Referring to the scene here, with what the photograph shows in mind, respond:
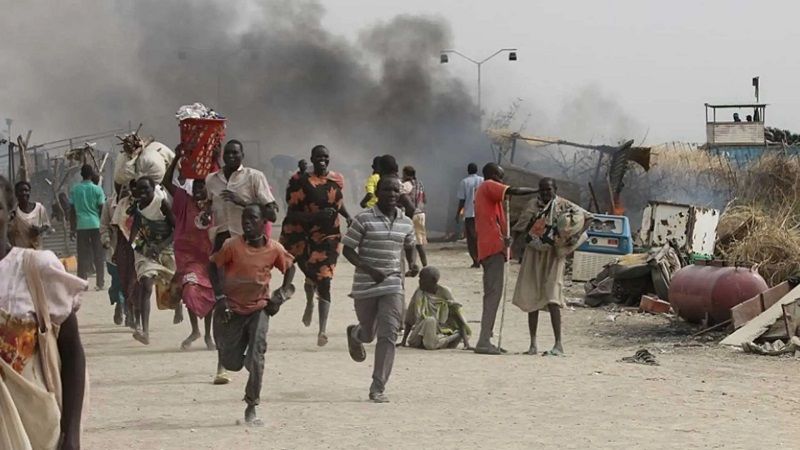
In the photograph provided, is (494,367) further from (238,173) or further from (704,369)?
(238,173)

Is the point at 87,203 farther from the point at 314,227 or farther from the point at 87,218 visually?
the point at 314,227

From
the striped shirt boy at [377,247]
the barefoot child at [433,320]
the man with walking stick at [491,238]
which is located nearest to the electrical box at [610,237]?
the barefoot child at [433,320]

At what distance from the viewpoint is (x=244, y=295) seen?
24.1 ft

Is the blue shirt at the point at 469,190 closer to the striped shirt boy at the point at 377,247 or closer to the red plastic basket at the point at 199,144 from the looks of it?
the red plastic basket at the point at 199,144

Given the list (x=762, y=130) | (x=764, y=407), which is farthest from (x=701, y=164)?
(x=764, y=407)

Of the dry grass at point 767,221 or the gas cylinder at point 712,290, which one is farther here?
the dry grass at point 767,221

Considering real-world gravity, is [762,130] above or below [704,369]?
above

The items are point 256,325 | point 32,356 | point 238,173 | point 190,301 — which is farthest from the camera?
point 190,301

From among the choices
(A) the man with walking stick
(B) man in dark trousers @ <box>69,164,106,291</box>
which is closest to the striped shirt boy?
(A) the man with walking stick

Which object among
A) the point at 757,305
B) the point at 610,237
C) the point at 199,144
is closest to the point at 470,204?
the point at 610,237

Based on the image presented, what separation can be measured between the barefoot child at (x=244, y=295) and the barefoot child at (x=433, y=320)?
3632 millimetres

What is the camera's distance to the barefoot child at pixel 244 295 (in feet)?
24.1

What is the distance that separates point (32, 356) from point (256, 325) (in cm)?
415

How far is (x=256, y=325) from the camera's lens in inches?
288
